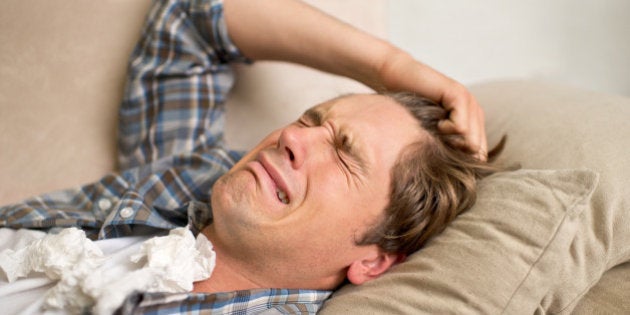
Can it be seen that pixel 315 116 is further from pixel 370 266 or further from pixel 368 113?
pixel 370 266

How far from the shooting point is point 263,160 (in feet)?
3.22

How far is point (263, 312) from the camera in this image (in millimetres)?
883

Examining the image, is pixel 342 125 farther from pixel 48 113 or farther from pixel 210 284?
pixel 48 113

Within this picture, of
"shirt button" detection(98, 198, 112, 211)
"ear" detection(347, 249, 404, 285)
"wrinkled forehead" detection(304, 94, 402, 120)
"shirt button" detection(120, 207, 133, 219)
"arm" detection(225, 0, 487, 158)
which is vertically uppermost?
"arm" detection(225, 0, 487, 158)

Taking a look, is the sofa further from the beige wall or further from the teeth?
the beige wall

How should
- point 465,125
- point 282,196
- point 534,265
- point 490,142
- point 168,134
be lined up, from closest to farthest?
point 534,265
point 282,196
point 465,125
point 490,142
point 168,134

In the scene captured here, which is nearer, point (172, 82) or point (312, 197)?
point (312, 197)

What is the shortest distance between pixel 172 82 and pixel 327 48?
0.39m

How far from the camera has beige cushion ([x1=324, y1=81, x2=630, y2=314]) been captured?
83 cm

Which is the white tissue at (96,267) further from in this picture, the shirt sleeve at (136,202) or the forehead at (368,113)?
the forehead at (368,113)

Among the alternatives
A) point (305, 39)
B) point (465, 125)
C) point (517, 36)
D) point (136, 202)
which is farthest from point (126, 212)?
point (517, 36)

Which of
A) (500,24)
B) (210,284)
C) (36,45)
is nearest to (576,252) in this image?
(210,284)

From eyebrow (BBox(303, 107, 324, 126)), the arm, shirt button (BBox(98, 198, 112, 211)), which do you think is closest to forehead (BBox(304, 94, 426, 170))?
eyebrow (BBox(303, 107, 324, 126))

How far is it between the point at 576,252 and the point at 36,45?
46.8 inches
